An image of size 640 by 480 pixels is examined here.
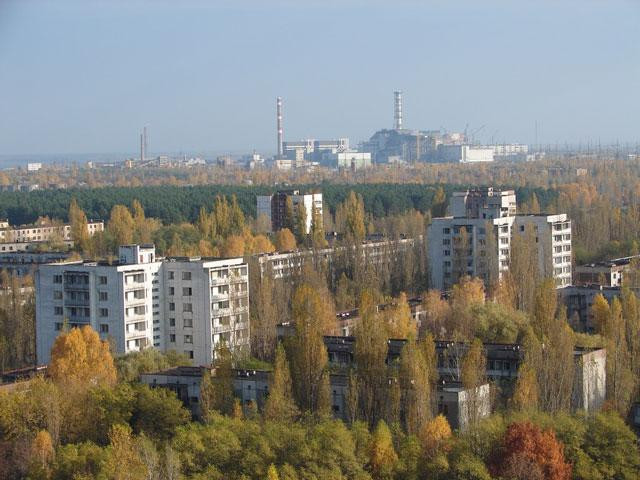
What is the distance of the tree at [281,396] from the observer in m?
12.7

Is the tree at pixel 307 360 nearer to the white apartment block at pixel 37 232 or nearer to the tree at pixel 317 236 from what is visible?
the tree at pixel 317 236

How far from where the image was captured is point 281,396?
42.2ft

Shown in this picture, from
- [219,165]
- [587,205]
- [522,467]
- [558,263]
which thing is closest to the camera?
[522,467]

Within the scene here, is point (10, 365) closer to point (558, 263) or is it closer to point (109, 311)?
point (109, 311)

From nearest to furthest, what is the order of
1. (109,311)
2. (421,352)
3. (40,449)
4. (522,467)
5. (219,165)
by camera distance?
(522,467) < (40,449) < (421,352) < (109,311) < (219,165)

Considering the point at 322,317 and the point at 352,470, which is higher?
the point at 322,317

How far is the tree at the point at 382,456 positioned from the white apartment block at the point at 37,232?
72.9 feet

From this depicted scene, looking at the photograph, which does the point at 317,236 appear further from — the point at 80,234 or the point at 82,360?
the point at 82,360

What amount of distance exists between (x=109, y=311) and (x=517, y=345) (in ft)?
15.8

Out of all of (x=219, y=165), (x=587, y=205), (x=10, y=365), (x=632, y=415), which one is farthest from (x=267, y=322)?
(x=219, y=165)

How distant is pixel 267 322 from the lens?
16594 millimetres

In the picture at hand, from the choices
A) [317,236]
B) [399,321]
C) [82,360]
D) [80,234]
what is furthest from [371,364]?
[80,234]

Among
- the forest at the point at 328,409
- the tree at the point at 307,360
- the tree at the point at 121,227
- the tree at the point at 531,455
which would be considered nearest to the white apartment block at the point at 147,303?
the forest at the point at 328,409

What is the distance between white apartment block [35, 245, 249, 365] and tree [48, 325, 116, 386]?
1752 mm
